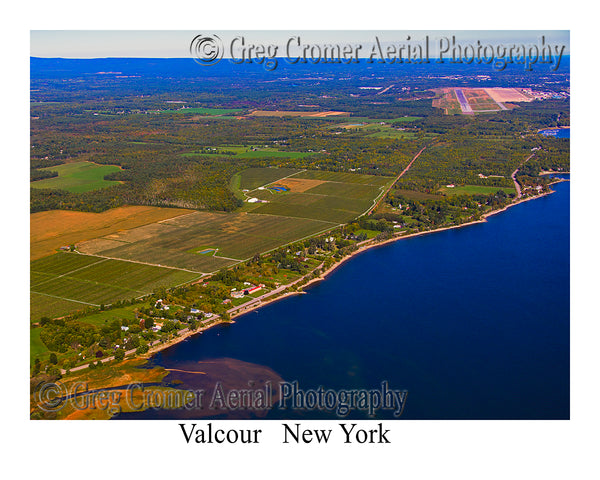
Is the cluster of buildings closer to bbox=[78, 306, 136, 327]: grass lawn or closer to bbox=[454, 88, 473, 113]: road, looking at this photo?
bbox=[78, 306, 136, 327]: grass lawn

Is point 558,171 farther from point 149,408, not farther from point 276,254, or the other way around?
point 149,408

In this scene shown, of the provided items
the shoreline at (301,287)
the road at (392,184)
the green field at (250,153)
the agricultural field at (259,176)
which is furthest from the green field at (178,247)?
Answer: the green field at (250,153)

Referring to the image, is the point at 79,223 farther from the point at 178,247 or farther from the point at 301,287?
the point at 301,287

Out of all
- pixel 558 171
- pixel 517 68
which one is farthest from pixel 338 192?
pixel 517 68

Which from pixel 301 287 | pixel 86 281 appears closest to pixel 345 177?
pixel 301 287

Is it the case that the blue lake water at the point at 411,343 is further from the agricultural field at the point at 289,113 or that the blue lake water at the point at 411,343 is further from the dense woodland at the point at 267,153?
the agricultural field at the point at 289,113

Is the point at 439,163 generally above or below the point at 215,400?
above
